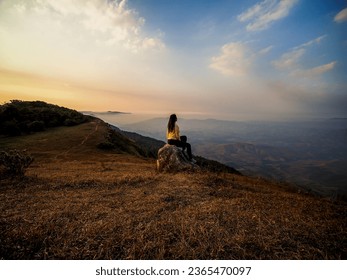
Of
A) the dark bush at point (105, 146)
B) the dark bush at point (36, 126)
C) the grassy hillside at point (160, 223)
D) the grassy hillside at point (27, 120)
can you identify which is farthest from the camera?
the dark bush at point (36, 126)

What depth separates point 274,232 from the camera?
4.79 meters

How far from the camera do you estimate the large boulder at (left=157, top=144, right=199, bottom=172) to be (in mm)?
12328

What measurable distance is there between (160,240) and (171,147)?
8799 mm

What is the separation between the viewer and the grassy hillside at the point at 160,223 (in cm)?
Answer: 406

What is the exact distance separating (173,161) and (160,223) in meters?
7.33

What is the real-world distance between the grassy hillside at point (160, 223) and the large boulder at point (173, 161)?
297 cm

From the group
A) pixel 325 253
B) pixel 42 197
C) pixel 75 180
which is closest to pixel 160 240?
pixel 325 253

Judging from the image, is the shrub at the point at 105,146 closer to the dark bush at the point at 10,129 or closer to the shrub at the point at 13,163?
the dark bush at the point at 10,129

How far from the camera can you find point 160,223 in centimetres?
519

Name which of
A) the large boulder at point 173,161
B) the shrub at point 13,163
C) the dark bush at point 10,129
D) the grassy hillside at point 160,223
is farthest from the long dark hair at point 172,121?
the dark bush at point 10,129

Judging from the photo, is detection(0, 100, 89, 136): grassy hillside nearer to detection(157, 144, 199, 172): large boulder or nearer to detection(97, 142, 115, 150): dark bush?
detection(97, 142, 115, 150): dark bush

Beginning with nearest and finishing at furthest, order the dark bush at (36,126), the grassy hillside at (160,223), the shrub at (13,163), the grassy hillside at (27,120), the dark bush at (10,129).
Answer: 1. the grassy hillside at (160,223)
2. the shrub at (13,163)
3. the dark bush at (10,129)
4. the grassy hillside at (27,120)
5. the dark bush at (36,126)

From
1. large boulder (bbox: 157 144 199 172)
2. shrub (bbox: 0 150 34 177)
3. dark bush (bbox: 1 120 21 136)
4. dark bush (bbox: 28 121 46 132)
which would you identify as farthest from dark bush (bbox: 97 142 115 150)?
shrub (bbox: 0 150 34 177)

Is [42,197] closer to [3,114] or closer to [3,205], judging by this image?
[3,205]
